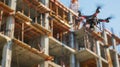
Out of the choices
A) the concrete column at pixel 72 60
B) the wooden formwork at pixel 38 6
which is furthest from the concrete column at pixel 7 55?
the concrete column at pixel 72 60

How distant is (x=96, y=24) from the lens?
4472 centimetres

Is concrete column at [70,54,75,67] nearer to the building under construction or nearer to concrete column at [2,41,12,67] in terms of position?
the building under construction

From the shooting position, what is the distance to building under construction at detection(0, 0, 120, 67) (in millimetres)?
35219

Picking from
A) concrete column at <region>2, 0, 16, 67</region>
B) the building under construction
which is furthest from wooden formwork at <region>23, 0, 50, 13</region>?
concrete column at <region>2, 0, 16, 67</region>

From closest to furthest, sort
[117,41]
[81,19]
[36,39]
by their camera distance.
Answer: [36,39] < [81,19] < [117,41]

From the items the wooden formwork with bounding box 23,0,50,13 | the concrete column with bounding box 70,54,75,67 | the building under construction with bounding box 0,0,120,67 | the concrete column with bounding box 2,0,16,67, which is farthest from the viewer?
the concrete column with bounding box 70,54,75,67

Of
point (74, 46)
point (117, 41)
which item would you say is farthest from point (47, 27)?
Result: point (117, 41)

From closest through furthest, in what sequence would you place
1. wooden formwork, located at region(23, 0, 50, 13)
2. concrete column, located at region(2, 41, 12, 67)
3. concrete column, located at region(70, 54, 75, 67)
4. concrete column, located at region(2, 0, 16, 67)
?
concrete column, located at region(2, 41, 12, 67) → concrete column, located at region(2, 0, 16, 67) → wooden formwork, located at region(23, 0, 50, 13) → concrete column, located at region(70, 54, 75, 67)

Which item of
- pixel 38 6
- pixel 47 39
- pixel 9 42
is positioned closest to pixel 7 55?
pixel 9 42

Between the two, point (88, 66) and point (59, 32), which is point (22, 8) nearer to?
point (59, 32)

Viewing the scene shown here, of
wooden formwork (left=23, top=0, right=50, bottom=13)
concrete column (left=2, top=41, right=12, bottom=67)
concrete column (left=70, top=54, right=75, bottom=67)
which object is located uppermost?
wooden formwork (left=23, top=0, right=50, bottom=13)

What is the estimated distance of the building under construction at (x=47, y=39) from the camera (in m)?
35.2

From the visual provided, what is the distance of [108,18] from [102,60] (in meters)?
5.92

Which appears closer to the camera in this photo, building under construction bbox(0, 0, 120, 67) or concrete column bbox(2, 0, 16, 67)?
concrete column bbox(2, 0, 16, 67)
